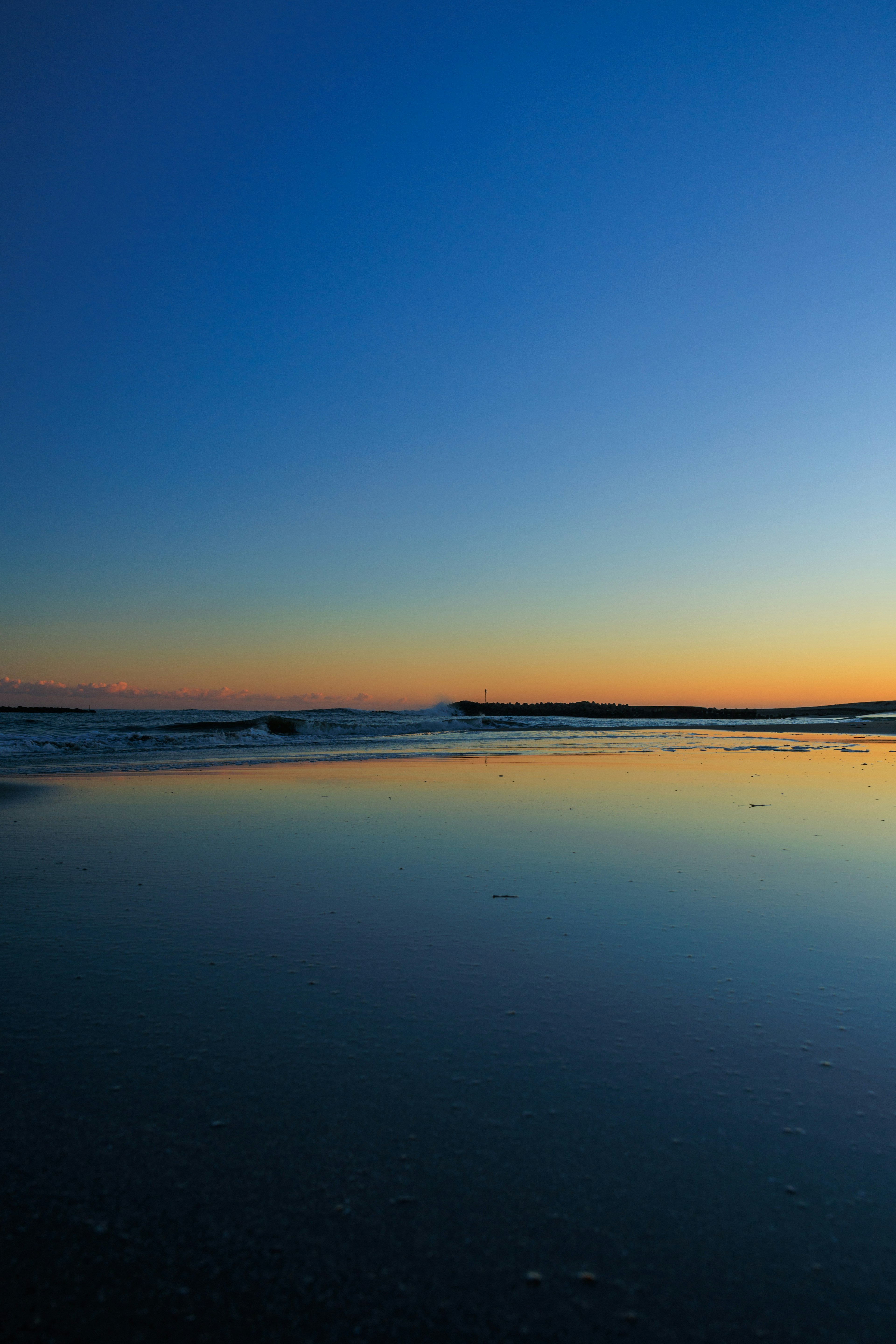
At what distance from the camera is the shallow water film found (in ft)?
4.54

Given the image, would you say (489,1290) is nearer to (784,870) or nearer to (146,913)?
(146,913)

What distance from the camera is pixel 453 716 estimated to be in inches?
2089

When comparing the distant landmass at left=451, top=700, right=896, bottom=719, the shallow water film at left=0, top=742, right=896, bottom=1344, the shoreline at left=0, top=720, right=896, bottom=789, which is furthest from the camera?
the distant landmass at left=451, top=700, right=896, bottom=719

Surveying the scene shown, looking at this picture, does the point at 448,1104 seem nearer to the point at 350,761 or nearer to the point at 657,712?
the point at 350,761

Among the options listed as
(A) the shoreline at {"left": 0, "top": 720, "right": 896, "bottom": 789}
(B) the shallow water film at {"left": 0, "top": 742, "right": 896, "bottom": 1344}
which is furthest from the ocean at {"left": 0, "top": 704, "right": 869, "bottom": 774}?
(B) the shallow water film at {"left": 0, "top": 742, "right": 896, "bottom": 1344}

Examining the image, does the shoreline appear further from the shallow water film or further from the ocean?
the shallow water film

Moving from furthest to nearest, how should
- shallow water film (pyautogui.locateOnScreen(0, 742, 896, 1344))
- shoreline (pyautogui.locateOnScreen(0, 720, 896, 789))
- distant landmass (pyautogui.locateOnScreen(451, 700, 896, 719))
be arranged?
1. distant landmass (pyautogui.locateOnScreen(451, 700, 896, 719))
2. shoreline (pyautogui.locateOnScreen(0, 720, 896, 789))
3. shallow water film (pyautogui.locateOnScreen(0, 742, 896, 1344))

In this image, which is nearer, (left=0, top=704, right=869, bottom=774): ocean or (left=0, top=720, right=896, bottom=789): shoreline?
(left=0, top=720, right=896, bottom=789): shoreline

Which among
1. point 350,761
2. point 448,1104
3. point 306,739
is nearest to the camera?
point 448,1104

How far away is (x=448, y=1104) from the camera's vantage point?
2.01m

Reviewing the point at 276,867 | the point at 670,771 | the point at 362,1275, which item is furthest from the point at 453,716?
the point at 362,1275

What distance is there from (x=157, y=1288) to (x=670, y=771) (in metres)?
10.6

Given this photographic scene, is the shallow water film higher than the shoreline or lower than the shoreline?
lower

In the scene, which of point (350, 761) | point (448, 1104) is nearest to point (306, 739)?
point (350, 761)
